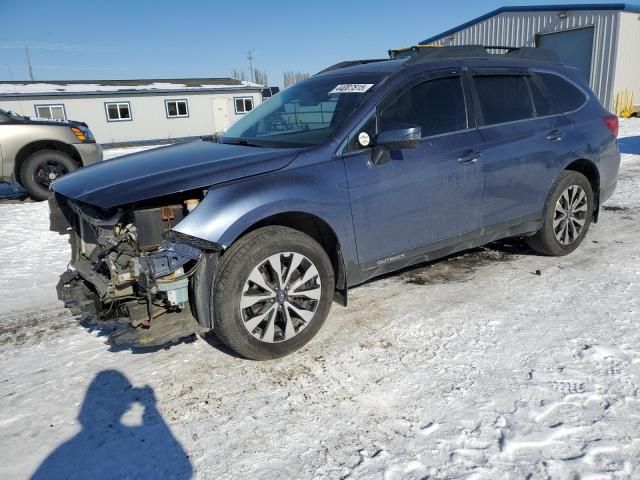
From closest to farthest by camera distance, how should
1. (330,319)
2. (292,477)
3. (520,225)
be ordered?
1. (292,477)
2. (330,319)
3. (520,225)

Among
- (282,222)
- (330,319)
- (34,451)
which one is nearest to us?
(34,451)

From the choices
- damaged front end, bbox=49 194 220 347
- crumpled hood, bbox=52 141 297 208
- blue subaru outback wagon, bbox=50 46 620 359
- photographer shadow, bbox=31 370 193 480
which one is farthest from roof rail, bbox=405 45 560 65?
photographer shadow, bbox=31 370 193 480

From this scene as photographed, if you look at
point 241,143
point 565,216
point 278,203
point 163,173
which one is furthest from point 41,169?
point 565,216

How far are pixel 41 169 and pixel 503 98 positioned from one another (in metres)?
8.14

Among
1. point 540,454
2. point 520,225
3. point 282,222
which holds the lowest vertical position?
point 540,454

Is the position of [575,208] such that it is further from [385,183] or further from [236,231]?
[236,231]

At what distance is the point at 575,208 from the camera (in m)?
4.80

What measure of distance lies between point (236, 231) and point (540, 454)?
1.91 meters

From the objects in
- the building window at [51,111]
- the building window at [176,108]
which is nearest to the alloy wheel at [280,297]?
the building window at [51,111]

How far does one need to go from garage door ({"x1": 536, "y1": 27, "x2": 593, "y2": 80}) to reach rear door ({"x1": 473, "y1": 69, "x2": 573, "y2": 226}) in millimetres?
18580

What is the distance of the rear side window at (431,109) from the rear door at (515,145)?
0.23 meters

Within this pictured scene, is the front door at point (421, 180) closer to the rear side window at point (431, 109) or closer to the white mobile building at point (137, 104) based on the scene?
the rear side window at point (431, 109)

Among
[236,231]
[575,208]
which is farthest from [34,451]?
[575,208]

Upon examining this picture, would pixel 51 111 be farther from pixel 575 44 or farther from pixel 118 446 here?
pixel 118 446
